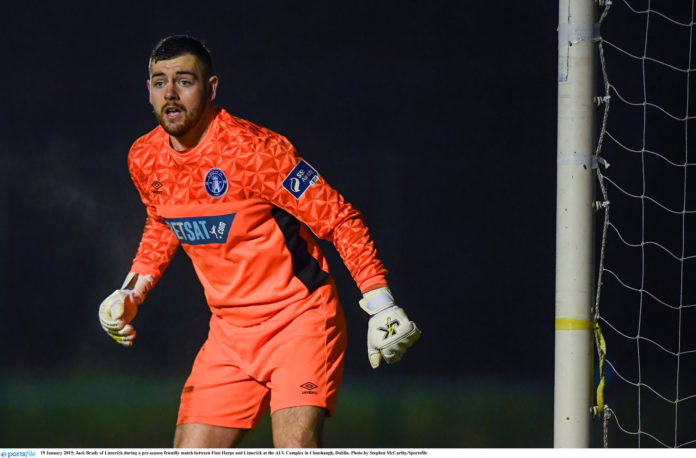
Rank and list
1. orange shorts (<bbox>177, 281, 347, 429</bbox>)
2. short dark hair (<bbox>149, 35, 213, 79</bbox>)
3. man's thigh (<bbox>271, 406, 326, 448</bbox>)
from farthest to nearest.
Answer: short dark hair (<bbox>149, 35, 213, 79</bbox>) → orange shorts (<bbox>177, 281, 347, 429</bbox>) → man's thigh (<bbox>271, 406, 326, 448</bbox>)

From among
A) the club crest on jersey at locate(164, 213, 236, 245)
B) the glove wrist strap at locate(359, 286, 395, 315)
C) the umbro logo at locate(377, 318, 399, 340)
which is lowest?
the umbro logo at locate(377, 318, 399, 340)

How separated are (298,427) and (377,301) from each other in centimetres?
41

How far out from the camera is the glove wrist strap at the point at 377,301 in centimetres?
320

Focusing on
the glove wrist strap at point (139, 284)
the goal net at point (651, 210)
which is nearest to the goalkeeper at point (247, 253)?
the glove wrist strap at point (139, 284)

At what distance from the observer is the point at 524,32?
497cm

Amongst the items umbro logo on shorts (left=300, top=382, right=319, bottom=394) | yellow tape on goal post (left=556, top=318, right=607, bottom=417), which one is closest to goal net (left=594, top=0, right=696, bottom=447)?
yellow tape on goal post (left=556, top=318, right=607, bottom=417)

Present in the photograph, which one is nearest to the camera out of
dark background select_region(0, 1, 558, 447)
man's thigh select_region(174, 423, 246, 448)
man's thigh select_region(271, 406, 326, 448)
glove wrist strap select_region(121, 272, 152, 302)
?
man's thigh select_region(271, 406, 326, 448)

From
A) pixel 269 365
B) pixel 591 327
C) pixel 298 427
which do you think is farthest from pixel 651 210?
pixel 298 427

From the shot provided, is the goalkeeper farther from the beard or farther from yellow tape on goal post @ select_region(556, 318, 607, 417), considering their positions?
yellow tape on goal post @ select_region(556, 318, 607, 417)

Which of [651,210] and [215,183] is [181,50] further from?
[651,210]

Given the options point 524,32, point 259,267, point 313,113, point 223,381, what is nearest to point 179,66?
point 259,267

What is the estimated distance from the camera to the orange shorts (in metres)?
3.26

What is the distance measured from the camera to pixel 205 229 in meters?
3.40

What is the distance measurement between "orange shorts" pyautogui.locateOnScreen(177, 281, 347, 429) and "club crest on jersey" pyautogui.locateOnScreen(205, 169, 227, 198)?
0.39 meters
